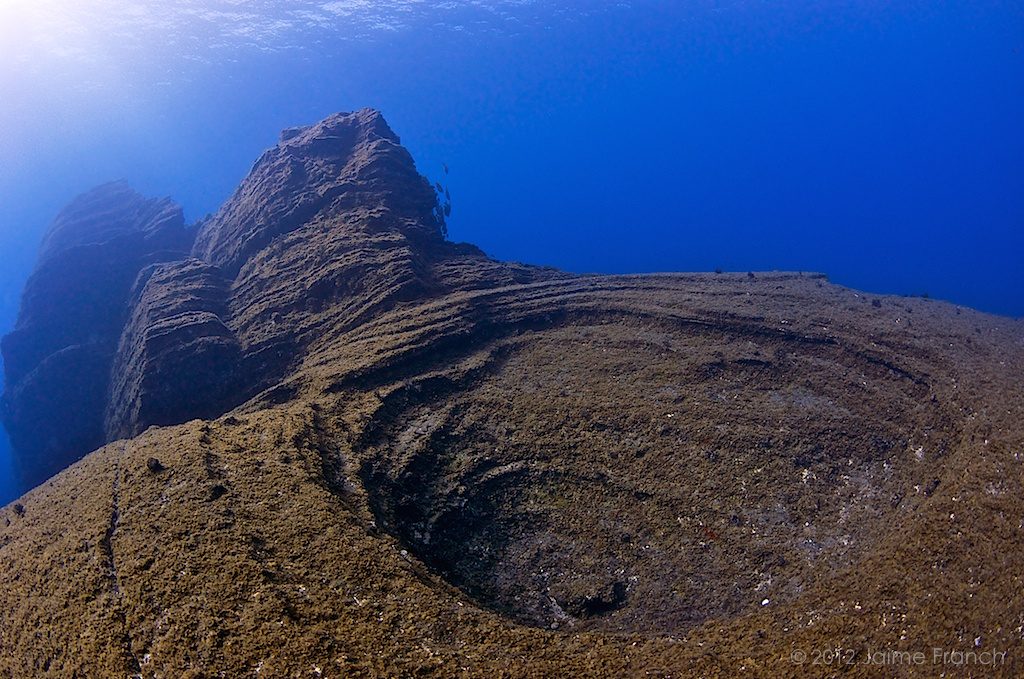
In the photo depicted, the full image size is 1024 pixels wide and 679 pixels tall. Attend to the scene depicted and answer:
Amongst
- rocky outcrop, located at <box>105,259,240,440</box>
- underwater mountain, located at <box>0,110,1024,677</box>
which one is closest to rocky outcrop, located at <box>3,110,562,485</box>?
rocky outcrop, located at <box>105,259,240,440</box>

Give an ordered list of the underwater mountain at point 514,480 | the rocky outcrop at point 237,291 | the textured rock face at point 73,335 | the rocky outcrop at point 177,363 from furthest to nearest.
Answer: the textured rock face at point 73,335 → the rocky outcrop at point 237,291 → the rocky outcrop at point 177,363 → the underwater mountain at point 514,480

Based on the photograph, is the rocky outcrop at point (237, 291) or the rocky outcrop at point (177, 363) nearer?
the rocky outcrop at point (177, 363)

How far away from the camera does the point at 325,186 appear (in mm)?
24094

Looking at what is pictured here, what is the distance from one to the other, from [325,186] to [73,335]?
19.2 m

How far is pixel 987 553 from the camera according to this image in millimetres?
8039

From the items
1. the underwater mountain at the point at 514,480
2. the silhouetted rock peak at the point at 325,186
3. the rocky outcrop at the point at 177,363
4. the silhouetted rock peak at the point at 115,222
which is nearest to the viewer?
the underwater mountain at the point at 514,480

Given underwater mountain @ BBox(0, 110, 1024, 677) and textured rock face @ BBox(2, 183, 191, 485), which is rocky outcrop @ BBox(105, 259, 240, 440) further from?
textured rock face @ BBox(2, 183, 191, 485)

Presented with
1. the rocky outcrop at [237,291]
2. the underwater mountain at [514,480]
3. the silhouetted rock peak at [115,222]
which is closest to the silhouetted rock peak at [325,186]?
the rocky outcrop at [237,291]

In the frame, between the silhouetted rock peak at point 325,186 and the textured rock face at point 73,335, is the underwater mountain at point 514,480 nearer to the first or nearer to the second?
the silhouetted rock peak at point 325,186

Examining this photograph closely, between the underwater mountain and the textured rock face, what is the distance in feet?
17.9

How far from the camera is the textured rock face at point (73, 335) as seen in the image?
26328mm

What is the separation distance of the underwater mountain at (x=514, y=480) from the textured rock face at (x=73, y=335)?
5.47 m

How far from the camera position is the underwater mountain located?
6.98 meters

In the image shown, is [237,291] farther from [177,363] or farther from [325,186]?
[325,186]
